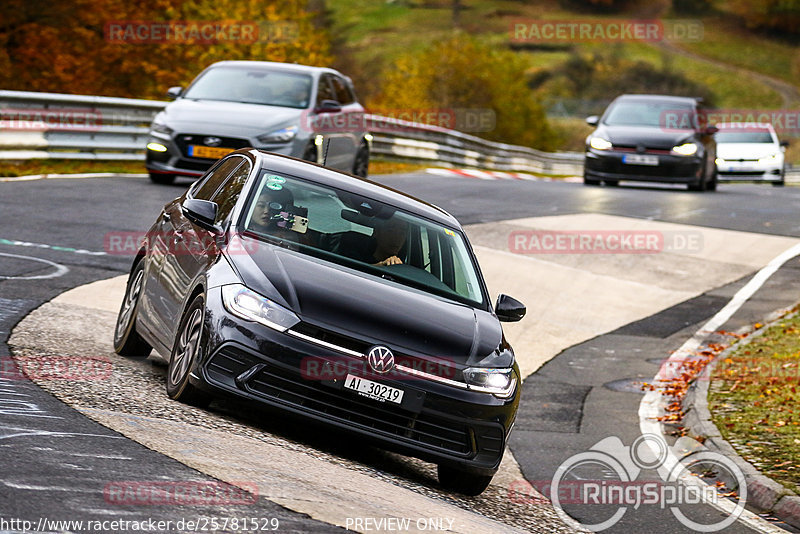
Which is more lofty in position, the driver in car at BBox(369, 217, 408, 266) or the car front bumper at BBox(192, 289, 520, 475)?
the driver in car at BBox(369, 217, 408, 266)

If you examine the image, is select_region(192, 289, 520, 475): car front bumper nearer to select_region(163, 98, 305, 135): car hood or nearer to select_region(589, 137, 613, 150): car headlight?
select_region(163, 98, 305, 135): car hood

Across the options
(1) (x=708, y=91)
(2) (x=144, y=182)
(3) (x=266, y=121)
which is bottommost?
(1) (x=708, y=91)

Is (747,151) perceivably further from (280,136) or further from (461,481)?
(461,481)

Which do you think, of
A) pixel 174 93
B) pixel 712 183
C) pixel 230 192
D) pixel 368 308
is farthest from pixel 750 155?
pixel 368 308

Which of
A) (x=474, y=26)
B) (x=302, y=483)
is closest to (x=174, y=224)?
(x=302, y=483)

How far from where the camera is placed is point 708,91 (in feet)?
342

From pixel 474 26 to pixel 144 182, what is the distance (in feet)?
403

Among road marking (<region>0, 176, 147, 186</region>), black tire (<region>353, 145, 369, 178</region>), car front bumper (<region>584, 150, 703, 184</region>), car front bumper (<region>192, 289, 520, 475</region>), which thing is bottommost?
car front bumper (<region>584, 150, 703, 184</region>)

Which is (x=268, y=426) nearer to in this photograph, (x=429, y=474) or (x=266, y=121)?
(x=429, y=474)

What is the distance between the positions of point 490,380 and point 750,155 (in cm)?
2717

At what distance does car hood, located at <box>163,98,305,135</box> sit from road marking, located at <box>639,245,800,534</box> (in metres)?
6.44

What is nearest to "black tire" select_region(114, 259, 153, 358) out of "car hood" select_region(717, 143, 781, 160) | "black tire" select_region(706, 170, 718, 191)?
"black tire" select_region(706, 170, 718, 191)

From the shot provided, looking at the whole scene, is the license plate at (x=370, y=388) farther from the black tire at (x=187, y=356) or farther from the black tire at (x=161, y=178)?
the black tire at (x=161, y=178)

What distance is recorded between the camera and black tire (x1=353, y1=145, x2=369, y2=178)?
20.2 meters
